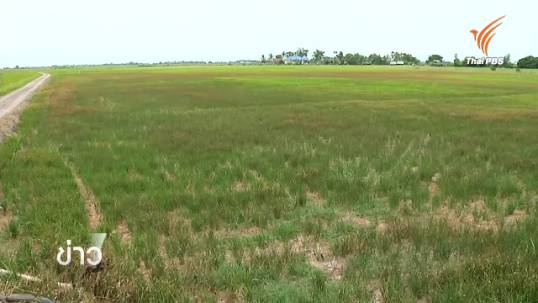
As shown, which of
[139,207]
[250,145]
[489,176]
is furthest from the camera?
[250,145]

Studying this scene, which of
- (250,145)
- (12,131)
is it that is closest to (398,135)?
(250,145)

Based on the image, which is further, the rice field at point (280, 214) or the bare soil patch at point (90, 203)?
the bare soil patch at point (90, 203)

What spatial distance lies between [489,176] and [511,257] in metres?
5.53

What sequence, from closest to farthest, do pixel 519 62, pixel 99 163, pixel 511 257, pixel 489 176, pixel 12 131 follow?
1. pixel 511 257
2. pixel 489 176
3. pixel 99 163
4. pixel 12 131
5. pixel 519 62

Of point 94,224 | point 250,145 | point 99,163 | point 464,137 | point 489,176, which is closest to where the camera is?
point 94,224

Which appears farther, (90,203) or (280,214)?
A: (90,203)

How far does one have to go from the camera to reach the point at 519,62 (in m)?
152

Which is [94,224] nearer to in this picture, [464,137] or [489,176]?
[489,176]

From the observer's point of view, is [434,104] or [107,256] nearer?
[107,256]

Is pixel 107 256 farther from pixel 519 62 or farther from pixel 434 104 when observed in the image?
pixel 519 62

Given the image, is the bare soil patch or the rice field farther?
the bare soil patch

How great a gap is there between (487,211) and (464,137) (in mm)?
8998

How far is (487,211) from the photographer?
28.7 ft

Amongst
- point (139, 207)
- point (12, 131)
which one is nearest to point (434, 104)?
point (12, 131)
